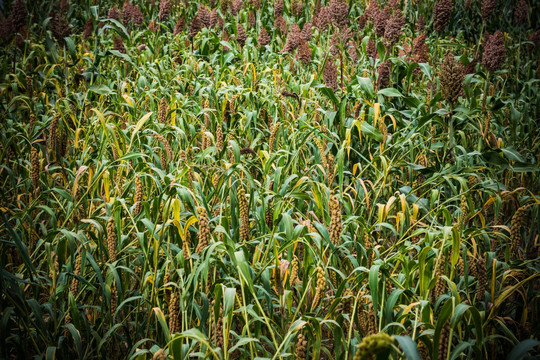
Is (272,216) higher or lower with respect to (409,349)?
lower

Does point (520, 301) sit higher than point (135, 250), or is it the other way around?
point (135, 250)

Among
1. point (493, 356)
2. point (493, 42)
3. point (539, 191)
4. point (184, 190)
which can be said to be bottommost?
point (493, 356)

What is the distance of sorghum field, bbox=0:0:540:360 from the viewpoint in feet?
6.20

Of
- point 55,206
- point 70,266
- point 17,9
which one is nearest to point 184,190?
point 70,266

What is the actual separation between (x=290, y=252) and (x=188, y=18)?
591cm

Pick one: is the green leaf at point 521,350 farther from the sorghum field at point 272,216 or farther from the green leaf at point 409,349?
the green leaf at point 409,349

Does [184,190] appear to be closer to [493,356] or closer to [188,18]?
[493,356]

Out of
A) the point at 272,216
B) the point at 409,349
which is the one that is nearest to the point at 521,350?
the point at 409,349

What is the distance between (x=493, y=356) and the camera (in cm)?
206

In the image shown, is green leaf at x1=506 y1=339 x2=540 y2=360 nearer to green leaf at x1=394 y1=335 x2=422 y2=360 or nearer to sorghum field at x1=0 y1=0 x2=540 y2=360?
sorghum field at x1=0 y1=0 x2=540 y2=360

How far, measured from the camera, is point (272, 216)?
2.59m

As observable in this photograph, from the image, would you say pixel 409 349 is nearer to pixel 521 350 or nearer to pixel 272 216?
pixel 521 350

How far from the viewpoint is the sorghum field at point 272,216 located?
189 cm

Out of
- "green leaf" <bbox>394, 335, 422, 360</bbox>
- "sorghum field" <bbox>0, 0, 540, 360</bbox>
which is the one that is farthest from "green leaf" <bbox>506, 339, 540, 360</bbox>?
"green leaf" <bbox>394, 335, 422, 360</bbox>
